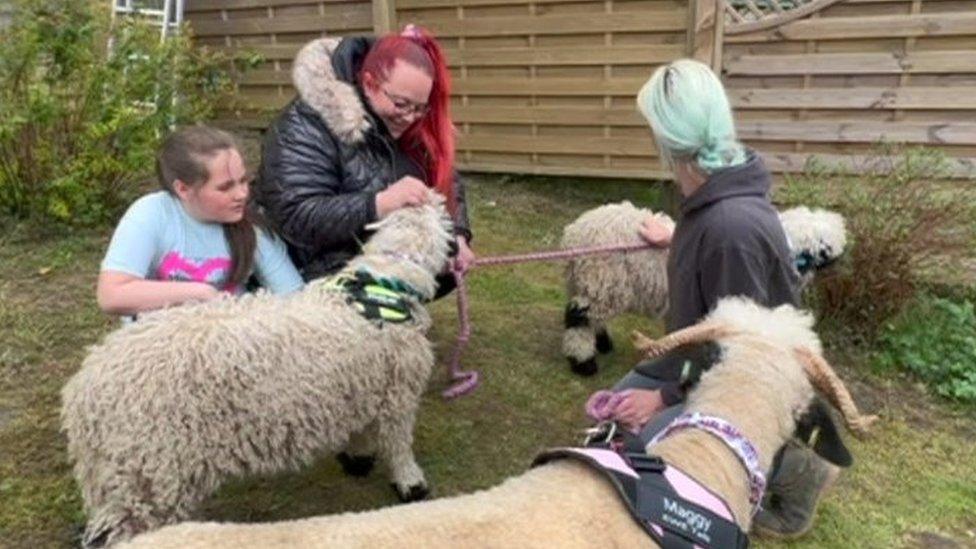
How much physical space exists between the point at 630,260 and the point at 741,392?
232 centimetres

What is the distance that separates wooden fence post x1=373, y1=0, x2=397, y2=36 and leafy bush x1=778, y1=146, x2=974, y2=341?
432 centimetres

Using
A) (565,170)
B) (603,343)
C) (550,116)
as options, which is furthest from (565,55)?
(603,343)

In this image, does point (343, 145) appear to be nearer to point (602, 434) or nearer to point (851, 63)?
point (602, 434)

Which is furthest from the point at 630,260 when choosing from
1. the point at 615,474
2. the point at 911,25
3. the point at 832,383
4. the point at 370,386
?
the point at 911,25

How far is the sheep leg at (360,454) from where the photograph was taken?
293cm

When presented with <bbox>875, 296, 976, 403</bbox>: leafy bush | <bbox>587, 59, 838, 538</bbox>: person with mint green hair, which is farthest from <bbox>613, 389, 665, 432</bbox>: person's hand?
<bbox>875, 296, 976, 403</bbox>: leafy bush

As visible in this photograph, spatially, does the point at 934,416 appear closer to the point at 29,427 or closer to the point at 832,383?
the point at 832,383

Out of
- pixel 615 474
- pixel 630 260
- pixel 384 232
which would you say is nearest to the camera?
pixel 615 474

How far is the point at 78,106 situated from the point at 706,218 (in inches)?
170

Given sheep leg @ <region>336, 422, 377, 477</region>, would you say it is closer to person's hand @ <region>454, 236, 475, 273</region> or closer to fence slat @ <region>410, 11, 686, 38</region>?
person's hand @ <region>454, 236, 475, 273</region>

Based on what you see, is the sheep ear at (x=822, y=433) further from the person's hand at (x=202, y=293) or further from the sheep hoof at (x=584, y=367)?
the sheep hoof at (x=584, y=367)

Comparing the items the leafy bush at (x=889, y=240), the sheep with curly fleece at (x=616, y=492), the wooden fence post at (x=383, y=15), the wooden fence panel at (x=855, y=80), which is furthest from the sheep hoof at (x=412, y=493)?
the wooden fence post at (x=383, y=15)

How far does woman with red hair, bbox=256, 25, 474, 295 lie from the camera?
10.1ft

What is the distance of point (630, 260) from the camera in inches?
167
